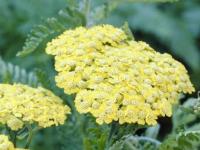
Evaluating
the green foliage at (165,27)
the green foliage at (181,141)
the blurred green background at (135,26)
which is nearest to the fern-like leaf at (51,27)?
the green foliage at (181,141)

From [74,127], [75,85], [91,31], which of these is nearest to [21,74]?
[74,127]

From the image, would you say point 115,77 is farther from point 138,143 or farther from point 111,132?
point 138,143

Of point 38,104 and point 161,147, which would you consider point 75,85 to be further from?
point 161,147

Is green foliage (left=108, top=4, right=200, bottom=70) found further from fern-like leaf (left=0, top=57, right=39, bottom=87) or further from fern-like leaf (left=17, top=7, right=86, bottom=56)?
fern-like leaf (left=17, top=7, right=86, bottom=56)

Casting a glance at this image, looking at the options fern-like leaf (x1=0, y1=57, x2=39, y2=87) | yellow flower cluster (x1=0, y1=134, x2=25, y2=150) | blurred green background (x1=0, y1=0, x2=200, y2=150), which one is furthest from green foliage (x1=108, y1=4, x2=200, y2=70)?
yellow flower cluster (x1=0, y1=134, x2=25, y2=150)

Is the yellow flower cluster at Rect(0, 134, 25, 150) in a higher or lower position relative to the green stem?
lower

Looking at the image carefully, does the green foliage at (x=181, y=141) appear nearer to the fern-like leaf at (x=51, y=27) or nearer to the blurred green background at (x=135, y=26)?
the fern-like leaf at (x=51, y=27)
